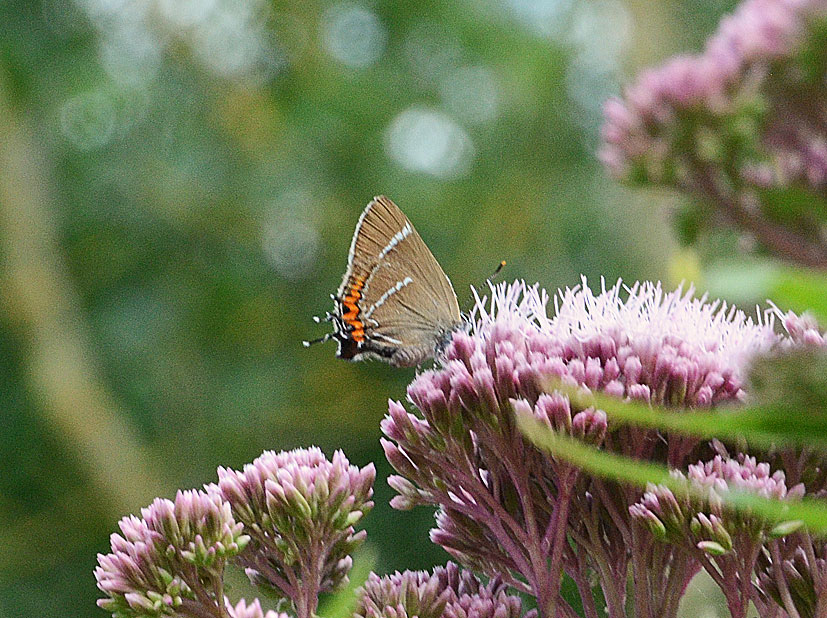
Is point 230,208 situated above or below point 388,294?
above

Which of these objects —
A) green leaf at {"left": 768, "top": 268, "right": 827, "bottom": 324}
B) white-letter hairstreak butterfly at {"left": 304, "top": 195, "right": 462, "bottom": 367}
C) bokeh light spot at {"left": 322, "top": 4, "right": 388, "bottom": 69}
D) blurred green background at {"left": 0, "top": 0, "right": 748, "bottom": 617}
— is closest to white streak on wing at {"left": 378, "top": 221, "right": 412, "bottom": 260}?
white-letter hairstreak butterfly at {"left": 304, "top": 195, "right": 462, "bottom": 367}

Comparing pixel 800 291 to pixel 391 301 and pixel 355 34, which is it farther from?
pixel 355 34

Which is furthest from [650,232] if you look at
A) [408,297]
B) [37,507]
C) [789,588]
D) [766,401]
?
[766,401]

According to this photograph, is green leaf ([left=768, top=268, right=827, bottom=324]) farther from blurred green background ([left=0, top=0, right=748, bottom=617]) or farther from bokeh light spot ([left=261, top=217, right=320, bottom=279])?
A: bokeh light spot ([left=261, top=217, right=320, bottom=279])

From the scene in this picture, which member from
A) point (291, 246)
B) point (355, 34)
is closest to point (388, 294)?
point (291, 246)

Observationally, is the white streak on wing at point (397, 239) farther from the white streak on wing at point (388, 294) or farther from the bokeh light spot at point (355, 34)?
the bokeh light spot at point (355, 34)

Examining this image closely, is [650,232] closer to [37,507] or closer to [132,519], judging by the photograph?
[37,507]

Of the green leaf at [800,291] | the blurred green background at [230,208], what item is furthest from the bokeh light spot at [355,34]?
the green leaf at [800,291]
